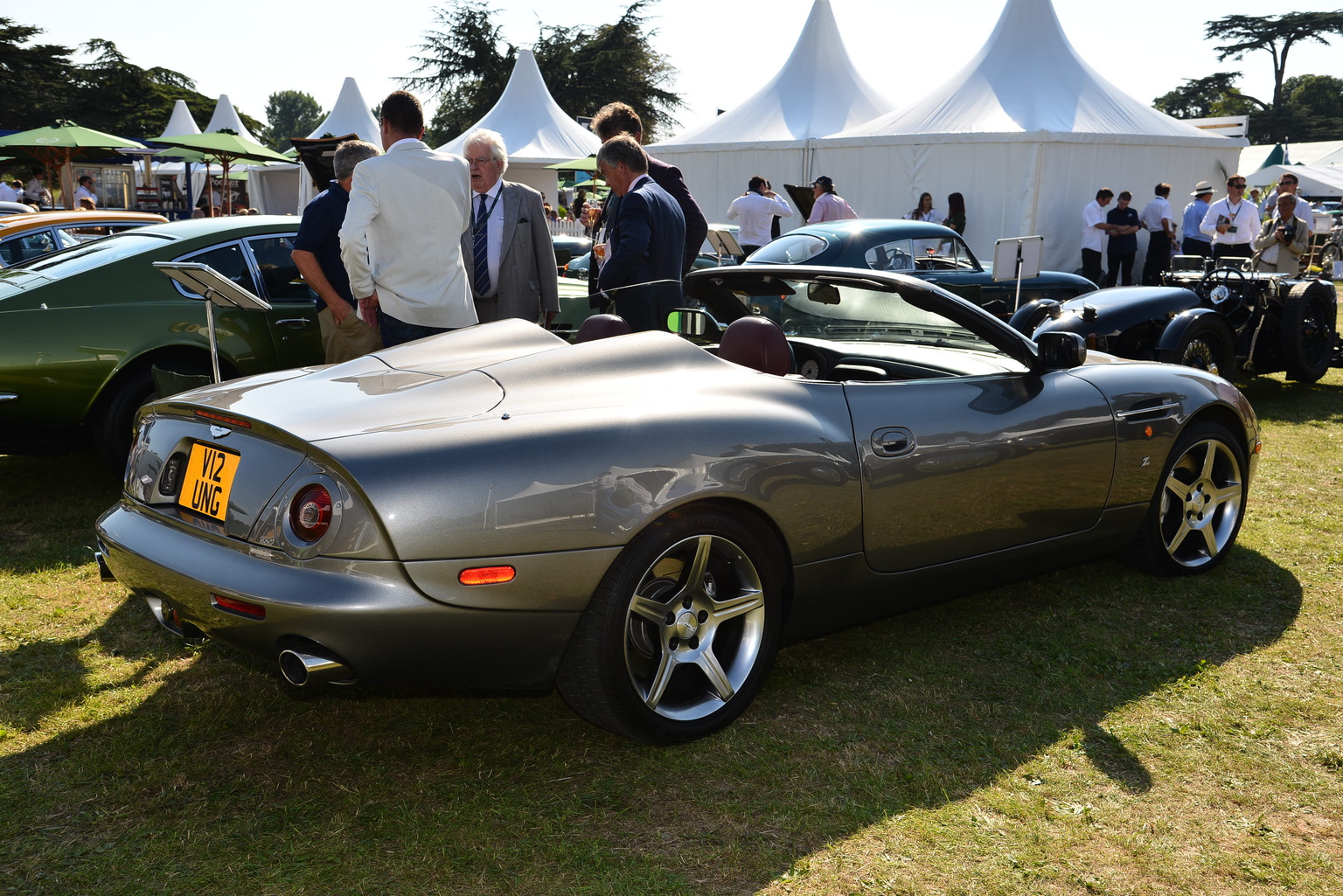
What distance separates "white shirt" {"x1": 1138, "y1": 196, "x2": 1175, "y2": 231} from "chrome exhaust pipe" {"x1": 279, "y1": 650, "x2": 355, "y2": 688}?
16.9m

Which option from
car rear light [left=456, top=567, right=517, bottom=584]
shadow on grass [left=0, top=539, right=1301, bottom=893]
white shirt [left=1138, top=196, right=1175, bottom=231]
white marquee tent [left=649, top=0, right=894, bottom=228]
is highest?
white marquee tent [left=649, top=0, right=894, bottom=228]

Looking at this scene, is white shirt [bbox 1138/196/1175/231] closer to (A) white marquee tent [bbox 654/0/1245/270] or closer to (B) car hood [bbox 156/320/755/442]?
(A) white marquee tent [bbox 654/0/1245/270]

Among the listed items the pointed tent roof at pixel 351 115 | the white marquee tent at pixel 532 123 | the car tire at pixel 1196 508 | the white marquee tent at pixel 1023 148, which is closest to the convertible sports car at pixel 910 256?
the car tire at pixel 1196 508

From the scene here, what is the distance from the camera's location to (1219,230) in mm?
14180

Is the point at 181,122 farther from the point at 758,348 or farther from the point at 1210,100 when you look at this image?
the point at 1210,100

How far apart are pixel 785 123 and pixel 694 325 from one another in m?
16.5

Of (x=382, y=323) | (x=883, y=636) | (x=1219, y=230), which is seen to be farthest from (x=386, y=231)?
(x=1219, y=230)

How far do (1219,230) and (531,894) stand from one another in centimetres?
1469

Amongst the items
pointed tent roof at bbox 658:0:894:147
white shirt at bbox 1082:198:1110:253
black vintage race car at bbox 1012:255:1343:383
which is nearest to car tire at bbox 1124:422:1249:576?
black vintage race car at bbox 1012:255:1343:383

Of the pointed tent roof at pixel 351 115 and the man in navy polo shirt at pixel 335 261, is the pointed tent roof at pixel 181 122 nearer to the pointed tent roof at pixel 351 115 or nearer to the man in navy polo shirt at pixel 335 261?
the pointed tent roof at pixel 351 115

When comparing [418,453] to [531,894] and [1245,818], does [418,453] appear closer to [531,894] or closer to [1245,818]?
[531,894]

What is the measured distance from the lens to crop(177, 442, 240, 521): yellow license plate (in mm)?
2633

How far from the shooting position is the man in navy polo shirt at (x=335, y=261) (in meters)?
4.80

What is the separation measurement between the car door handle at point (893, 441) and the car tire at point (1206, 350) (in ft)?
16.8
